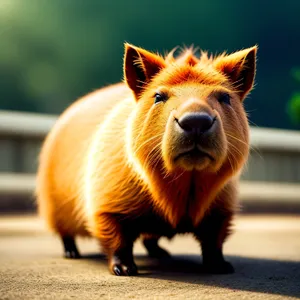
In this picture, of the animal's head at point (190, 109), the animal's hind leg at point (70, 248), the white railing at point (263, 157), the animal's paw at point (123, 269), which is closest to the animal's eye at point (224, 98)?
the animal's head at point (190, 109)

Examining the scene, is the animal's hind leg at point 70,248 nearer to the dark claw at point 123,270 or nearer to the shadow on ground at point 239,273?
the shadow on ground at point 239,273

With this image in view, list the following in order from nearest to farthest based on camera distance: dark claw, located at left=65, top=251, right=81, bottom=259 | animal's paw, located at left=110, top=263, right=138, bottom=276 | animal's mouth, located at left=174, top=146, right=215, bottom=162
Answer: animal's mouth, located at left=174, top=146, right=215, bottom=162, animal's paw, located at left=110, top=263, right=138, bottom=276, dark claw, located at left=65, top=251, right=81, bottom=259

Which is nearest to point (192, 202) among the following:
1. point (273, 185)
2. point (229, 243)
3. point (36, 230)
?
point (229, 243)

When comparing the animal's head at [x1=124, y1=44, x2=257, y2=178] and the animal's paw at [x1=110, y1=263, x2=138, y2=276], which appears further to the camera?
the animal's paw at [x1=110, y1=263, x2=138, y2=276]

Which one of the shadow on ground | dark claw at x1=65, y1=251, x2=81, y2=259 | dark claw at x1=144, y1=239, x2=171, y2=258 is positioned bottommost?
dark claw at x1=65, y1=251, x2=81, y2=259

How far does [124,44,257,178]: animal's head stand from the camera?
6.47 ft

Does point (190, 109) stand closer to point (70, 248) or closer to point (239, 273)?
point (239, 273)

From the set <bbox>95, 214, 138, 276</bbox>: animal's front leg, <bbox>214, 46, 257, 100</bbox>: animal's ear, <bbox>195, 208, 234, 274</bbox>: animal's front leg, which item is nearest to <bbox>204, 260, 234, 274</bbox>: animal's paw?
<bbox>195, 208, 234, 274</bbox>: animal's front leg

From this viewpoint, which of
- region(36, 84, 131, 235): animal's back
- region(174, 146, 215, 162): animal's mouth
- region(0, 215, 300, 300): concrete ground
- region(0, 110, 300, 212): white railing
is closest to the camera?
region(0, 215, 300, 300): concrete ground

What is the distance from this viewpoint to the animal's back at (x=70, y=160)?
2.80 metres

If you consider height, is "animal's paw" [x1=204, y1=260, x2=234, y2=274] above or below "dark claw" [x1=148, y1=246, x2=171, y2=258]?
above

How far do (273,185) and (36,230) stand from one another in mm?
2923

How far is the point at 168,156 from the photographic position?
6.64ft

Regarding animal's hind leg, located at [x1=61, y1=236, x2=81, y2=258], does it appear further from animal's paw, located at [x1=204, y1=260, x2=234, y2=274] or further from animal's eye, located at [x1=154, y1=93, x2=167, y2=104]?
animal's eye, located at [x1=154, y1=93, x2=167, y2=104]
